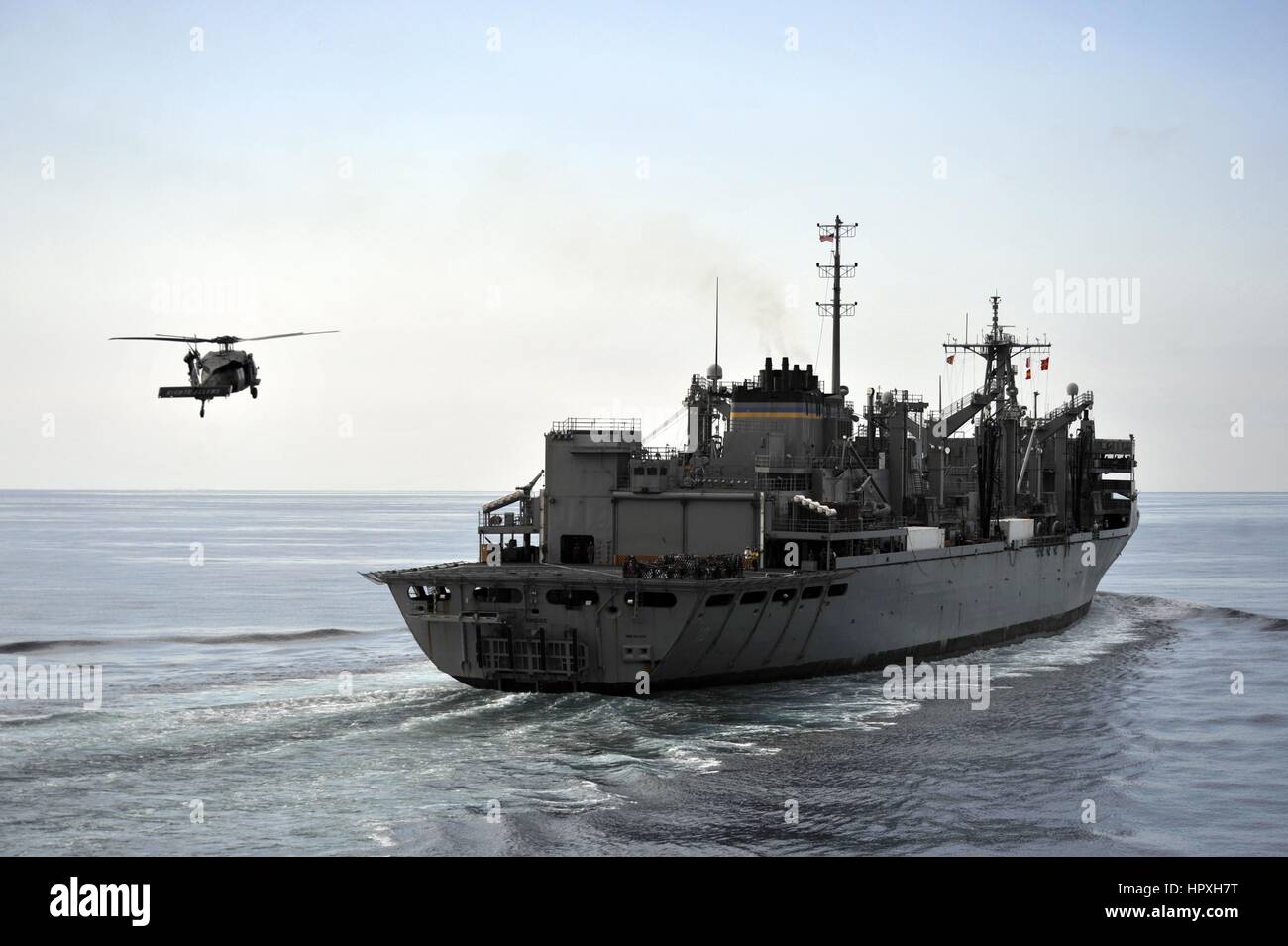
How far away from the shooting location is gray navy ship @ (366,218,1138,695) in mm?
35719

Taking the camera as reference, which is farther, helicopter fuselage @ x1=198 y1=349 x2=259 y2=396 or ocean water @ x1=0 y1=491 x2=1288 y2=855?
helicopter fuselage @ x1=198 y1=349 x2=259 y2=396

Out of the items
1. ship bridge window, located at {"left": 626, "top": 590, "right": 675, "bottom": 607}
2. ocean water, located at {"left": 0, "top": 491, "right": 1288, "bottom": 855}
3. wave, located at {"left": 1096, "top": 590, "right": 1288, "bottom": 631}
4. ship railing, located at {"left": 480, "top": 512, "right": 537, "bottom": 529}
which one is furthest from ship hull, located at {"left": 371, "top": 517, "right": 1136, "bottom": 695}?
wave, located at {"left": 1096, "top": 590, "right": 1288, "bottom": 631}

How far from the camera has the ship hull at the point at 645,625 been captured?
3528 cm

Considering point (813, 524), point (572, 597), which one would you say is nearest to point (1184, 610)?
point (813, 524)

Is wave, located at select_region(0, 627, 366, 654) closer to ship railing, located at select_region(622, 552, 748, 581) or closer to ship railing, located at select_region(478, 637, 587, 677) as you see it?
ship railing, located at select_region(478, 637, 587, 677)

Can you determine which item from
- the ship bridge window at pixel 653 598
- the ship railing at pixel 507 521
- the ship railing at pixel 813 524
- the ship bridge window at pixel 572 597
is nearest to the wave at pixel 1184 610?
the ship railing at pixel 813 524

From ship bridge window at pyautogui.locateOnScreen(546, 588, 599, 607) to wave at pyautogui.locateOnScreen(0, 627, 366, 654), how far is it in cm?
2006

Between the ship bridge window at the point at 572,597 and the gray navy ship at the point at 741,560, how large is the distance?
49 mm

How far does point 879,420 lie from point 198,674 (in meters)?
27.2

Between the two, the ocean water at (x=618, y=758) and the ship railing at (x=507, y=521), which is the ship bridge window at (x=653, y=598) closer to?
the ocean water at (x=618, y=758)

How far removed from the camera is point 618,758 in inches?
1204
